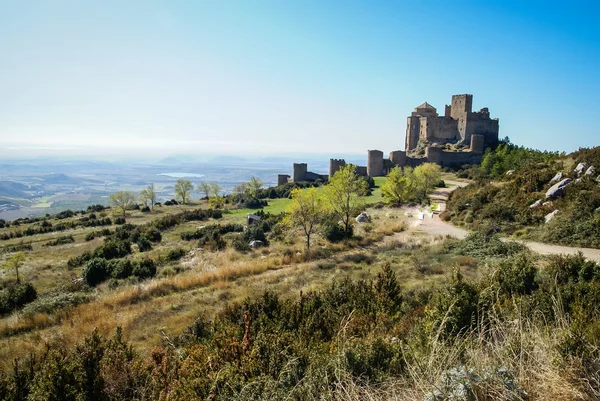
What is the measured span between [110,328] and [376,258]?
9.75m

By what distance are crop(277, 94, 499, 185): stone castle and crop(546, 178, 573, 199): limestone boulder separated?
1277 inches

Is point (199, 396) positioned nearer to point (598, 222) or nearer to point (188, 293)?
point (188, 293)

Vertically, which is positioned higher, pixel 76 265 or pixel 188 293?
pixel 188 293

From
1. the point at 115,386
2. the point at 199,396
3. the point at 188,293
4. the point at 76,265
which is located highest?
the point at 199,396

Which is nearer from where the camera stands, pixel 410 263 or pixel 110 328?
pixel 110 328

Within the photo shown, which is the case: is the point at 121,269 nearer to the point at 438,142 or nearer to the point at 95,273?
the point at 95,273

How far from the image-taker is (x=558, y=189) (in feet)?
57.7

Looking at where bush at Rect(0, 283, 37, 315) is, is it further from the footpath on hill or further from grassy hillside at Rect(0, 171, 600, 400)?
the footpath on hill

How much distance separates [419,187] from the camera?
34.2 meters

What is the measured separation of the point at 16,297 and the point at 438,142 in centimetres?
6034

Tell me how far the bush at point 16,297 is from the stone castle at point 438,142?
40.3 metres

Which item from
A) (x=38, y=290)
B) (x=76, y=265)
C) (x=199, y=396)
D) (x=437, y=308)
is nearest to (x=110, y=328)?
(x=199, y=396)

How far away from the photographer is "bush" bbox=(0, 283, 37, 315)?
39.3 ft

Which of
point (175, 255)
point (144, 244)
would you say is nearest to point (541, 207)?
point (175, 255)
